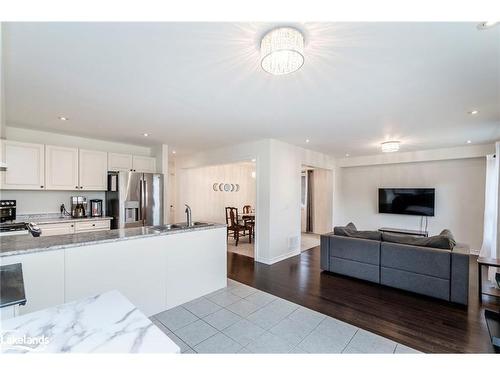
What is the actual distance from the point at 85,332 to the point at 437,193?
23.4ft

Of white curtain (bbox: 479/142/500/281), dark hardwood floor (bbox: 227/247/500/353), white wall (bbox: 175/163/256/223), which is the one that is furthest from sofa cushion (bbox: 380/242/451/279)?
white wall (bbox: 175/163/256/223)

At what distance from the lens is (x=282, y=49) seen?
1.49m

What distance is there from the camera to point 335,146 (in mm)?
5242

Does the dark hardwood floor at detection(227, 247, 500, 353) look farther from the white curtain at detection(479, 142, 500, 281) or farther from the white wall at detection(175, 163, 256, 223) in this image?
the white wall at detection(175, 163, 256, 223)

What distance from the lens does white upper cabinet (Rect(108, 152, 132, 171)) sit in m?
4.42

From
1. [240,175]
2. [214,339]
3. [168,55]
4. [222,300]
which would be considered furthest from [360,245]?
[240,175]

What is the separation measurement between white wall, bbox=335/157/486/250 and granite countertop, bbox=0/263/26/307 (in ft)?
22.9

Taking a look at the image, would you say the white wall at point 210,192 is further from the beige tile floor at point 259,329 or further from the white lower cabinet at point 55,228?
the beige tile floor at point 259,329

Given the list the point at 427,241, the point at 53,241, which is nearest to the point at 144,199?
the point at 53,241

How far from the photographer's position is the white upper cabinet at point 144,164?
15.5ft

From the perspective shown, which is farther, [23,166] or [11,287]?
[23,166]

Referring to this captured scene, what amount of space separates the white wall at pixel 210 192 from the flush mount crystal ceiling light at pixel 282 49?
16.6ft

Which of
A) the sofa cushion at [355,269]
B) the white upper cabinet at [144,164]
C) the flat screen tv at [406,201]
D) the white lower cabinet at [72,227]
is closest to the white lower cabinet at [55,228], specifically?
the white lower cabinet at [72,227]

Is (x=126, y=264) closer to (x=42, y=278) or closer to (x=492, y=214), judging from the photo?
(x=42, y=278)
